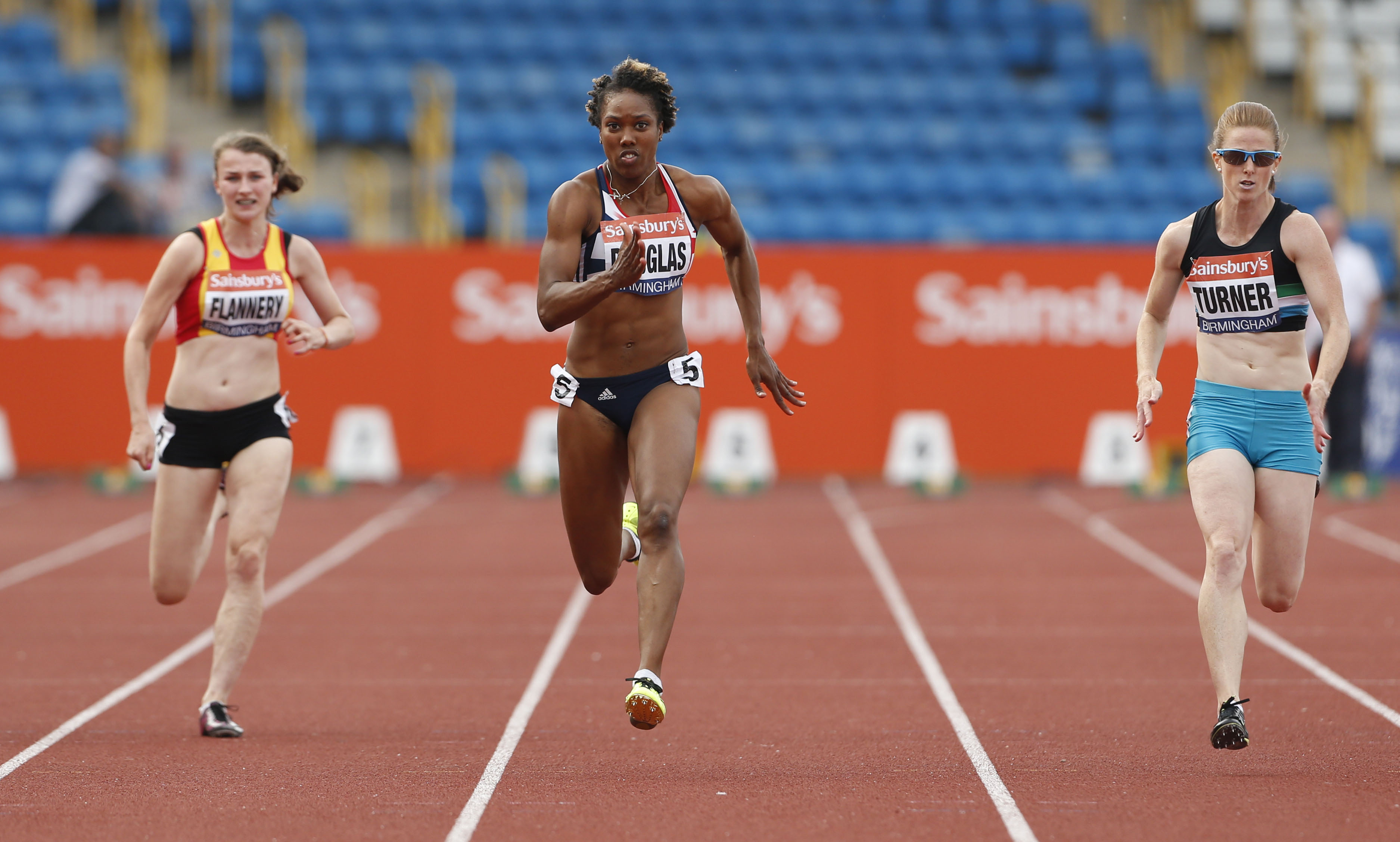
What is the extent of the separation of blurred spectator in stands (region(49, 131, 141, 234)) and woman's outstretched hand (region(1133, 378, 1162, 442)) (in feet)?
41.7

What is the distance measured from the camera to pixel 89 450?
53.6ft

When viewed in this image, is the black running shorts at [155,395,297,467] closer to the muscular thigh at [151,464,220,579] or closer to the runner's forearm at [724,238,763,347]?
the muscular thigh at [151,464,220,579]

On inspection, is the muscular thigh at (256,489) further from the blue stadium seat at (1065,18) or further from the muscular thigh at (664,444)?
the blue stadium seat at (1065,18)

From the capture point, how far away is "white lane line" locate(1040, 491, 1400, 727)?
23.7 ft

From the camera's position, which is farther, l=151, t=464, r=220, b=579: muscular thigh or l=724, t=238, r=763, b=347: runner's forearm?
l=151, t=464, r=220, b=579: muscular thigh

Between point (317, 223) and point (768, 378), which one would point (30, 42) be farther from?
point (768, 378)

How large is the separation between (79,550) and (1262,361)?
29.5 feet

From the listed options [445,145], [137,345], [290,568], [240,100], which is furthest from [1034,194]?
[137,345]

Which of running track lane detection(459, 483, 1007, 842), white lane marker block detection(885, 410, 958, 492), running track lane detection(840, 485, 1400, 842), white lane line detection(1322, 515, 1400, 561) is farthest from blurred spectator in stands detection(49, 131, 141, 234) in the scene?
white lane line detection(1322, 515, 1400, 561)

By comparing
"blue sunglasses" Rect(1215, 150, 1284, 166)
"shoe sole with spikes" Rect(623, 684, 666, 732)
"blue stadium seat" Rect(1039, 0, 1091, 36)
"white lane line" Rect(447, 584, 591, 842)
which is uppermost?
"blue stadium seat" Rect(1039, 0, 1091, 36)

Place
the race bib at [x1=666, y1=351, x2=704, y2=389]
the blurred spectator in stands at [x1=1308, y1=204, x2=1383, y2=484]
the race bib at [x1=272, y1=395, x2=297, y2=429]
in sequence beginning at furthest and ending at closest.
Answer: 1. the blurred spectator in stands at [x1=1308, y1=204, x2=1383, y2=484]
2. the race bib at [x1=272, y1=395, x2=297, y2=429]
3. the race bib at [x1=666, y1=351, x2=704, y2=389]

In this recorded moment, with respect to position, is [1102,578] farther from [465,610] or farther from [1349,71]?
[1349,71]

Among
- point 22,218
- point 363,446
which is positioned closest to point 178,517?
point 363,446

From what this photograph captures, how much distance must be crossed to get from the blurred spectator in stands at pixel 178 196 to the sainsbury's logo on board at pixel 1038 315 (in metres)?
7.45
